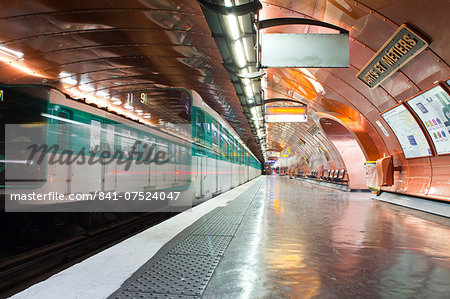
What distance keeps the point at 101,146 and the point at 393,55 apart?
6875 millimetres

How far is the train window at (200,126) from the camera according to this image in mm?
7555

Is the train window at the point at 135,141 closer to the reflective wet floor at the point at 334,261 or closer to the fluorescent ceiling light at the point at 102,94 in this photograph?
the reflective wet floor at the point at 334,261

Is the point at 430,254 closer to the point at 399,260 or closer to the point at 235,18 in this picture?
the point at 399,260

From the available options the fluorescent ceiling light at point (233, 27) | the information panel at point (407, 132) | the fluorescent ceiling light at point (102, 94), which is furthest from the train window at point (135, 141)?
the information panel at point (407, 132)

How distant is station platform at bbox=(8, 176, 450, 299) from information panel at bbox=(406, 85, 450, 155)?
2.53 m

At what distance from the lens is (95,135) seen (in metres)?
6.95

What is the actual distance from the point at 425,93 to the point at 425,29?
1.77m

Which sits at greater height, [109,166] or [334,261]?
[109,166]

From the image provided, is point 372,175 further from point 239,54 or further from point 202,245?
point 202,245

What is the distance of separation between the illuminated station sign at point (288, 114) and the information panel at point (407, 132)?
446 cm

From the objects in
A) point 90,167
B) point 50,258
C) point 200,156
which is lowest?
point 50,258

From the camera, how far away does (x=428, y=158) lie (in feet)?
23.9

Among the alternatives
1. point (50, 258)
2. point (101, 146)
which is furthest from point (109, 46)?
point (50, 258)

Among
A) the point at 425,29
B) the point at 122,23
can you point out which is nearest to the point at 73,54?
the point at 122,23
